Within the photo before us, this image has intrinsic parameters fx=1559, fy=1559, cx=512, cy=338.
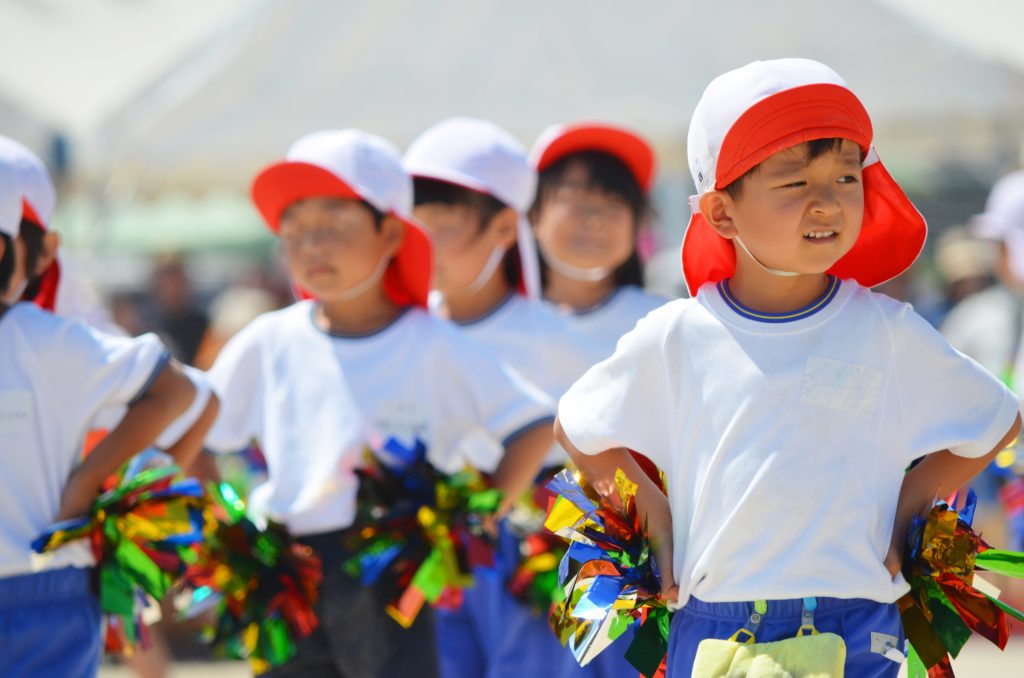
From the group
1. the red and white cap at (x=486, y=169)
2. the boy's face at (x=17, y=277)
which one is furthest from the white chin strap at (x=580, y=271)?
the boy's face at (x=17, y=277)

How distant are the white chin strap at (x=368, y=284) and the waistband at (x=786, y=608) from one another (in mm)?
2031

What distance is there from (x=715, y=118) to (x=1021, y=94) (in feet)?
25.3

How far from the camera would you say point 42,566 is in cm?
406

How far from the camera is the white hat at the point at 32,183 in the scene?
14.4 ft

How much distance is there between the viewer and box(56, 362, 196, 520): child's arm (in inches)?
166

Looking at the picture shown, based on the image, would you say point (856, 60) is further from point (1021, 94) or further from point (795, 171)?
point (795, 171)

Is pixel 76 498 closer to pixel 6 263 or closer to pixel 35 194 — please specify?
pixel 6 263

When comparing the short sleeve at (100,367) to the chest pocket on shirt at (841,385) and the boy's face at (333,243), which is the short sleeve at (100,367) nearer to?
the boy's face at (333,243)

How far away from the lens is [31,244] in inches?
178

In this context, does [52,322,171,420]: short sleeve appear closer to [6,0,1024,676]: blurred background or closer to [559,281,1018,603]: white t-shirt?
[559,281,1018,603]: white t-shirt

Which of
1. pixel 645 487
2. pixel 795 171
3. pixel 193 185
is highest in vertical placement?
pixel 795 171

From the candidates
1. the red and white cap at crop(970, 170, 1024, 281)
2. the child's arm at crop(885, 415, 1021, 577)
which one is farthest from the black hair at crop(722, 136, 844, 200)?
the red and white cap at crop(970, 170, 1024, 281)

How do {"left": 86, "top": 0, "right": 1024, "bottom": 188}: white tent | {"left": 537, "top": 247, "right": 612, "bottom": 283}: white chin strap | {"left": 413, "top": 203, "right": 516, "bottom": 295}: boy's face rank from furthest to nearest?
{"left": 86, "top": 0, "right": 1024, "bottom": 188}: white tent
{"left": 537, "top": 247, "right": 612, "bottom": 283}: white chin strap
{"left": 413, "top": 203, "right": 516, "bottom": 295}: boy's face

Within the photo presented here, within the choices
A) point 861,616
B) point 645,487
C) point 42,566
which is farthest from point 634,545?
point 42,566
